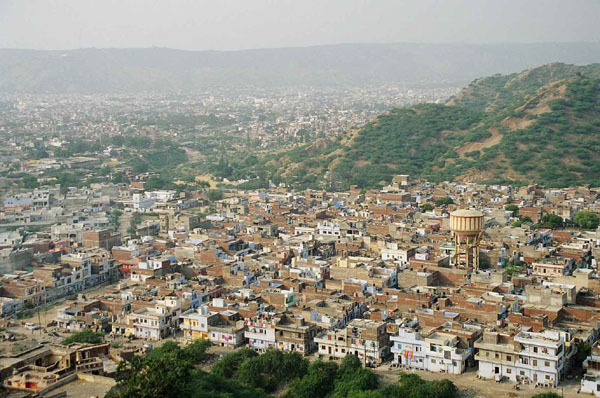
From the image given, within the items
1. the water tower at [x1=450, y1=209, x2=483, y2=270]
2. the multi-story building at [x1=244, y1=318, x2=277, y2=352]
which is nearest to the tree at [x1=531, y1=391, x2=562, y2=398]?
the multi-story building at [x1=244, y1=318, x2=277, y2=352]

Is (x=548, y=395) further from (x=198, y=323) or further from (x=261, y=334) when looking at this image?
(x=198, y=323)

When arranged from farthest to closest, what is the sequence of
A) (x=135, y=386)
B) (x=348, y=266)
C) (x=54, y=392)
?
(x=348, y=266), (x=54, y=392), (x=135, y=386)

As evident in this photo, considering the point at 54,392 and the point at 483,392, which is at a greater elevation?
the point at 54,392

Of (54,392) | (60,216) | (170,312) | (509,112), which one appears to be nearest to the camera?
(54,392)

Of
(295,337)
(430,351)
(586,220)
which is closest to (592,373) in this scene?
(430,351)

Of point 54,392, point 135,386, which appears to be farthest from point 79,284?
point 135,386

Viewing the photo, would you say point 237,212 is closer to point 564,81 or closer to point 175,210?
point 175,210

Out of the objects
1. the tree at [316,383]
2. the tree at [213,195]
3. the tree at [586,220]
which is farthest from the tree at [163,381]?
the tree at [213,195]
